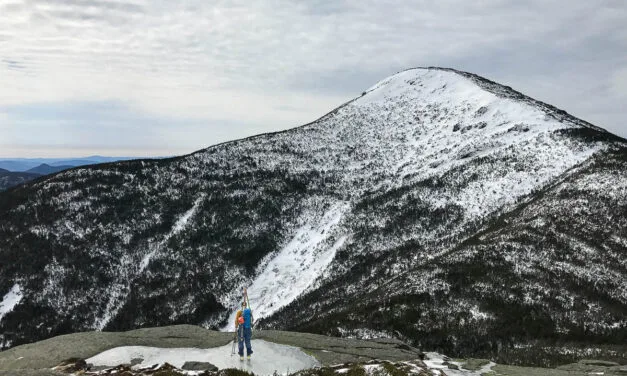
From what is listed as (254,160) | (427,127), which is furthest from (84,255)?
(427,127)

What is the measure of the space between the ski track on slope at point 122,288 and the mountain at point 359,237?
0.24 metres

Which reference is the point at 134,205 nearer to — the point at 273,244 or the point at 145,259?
the point at 145,259

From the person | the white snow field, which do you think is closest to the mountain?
the white snow field

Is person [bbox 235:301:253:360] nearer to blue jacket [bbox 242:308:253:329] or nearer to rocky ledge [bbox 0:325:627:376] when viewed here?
blue jacket [bbox 242:308:253:329]

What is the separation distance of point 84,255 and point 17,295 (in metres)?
11.1

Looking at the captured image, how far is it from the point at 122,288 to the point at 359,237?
40.6m

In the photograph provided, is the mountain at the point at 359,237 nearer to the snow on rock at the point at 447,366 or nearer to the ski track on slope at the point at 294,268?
the ski track on slope at the point at 294,268

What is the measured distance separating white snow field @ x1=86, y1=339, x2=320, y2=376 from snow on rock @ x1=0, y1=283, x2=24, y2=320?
62989mm

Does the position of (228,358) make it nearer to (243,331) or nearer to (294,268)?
(243,331)

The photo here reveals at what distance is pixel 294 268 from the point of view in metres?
66.1

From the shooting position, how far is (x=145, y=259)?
72688 millimetres

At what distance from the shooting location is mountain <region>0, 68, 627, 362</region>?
A: 33000 millimetres

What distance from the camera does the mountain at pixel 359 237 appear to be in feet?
108

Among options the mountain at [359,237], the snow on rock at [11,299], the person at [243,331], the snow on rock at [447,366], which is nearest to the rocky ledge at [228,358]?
the snow on rock at [447,366]
